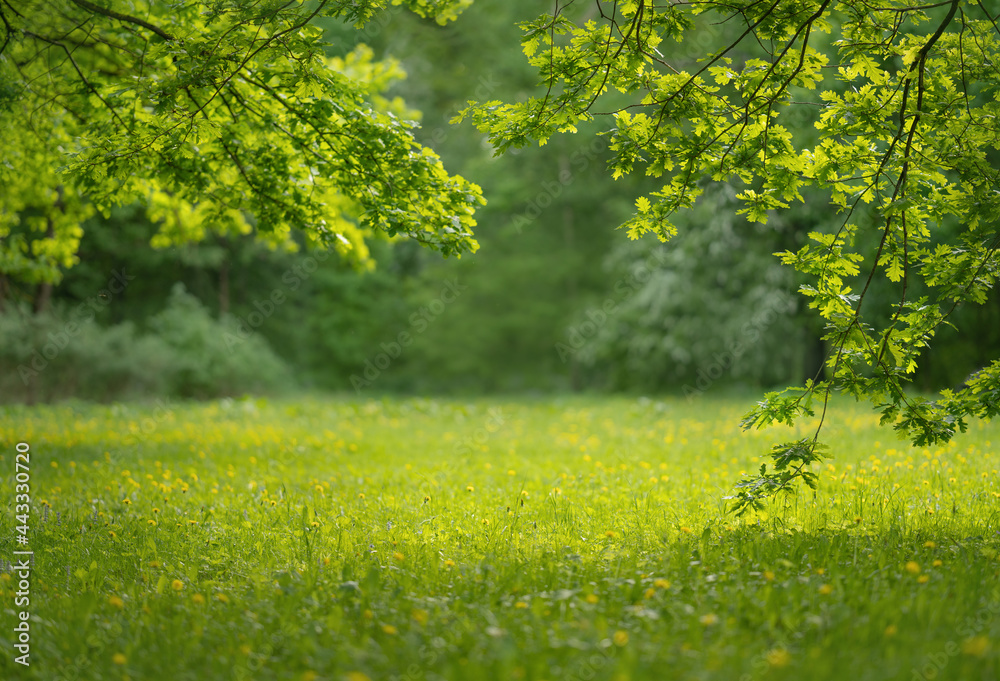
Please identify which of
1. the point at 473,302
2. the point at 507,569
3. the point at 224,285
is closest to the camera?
the point at 507,569

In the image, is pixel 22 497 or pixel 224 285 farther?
pixel 224 285

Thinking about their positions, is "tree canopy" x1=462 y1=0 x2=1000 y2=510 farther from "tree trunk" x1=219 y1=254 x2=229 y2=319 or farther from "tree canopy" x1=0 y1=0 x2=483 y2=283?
"tree trunk" x1=219 y1=254 x2=229 y2=319

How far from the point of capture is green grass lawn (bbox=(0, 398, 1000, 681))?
3.33 metres

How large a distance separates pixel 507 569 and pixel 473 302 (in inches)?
856

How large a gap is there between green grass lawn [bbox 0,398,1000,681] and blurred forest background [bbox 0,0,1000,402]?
26.5 ft

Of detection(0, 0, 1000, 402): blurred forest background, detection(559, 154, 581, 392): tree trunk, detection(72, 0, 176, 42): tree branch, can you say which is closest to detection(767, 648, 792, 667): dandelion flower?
detection(72, 0, 176, 42): tree branch

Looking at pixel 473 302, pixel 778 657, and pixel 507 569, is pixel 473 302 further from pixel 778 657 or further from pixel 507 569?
pixel 778 657

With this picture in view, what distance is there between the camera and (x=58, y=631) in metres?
3.83

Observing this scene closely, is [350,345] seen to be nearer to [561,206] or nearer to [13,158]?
[561,206]

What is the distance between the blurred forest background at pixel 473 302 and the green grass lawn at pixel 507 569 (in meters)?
8.07

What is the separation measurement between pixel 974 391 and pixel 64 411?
53.2ft

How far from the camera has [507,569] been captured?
14.7 ft

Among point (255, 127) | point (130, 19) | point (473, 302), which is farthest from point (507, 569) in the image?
point (473, 302)

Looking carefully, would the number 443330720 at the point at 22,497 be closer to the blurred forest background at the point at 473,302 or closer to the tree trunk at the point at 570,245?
the blurred forest background at the point at 473,302
